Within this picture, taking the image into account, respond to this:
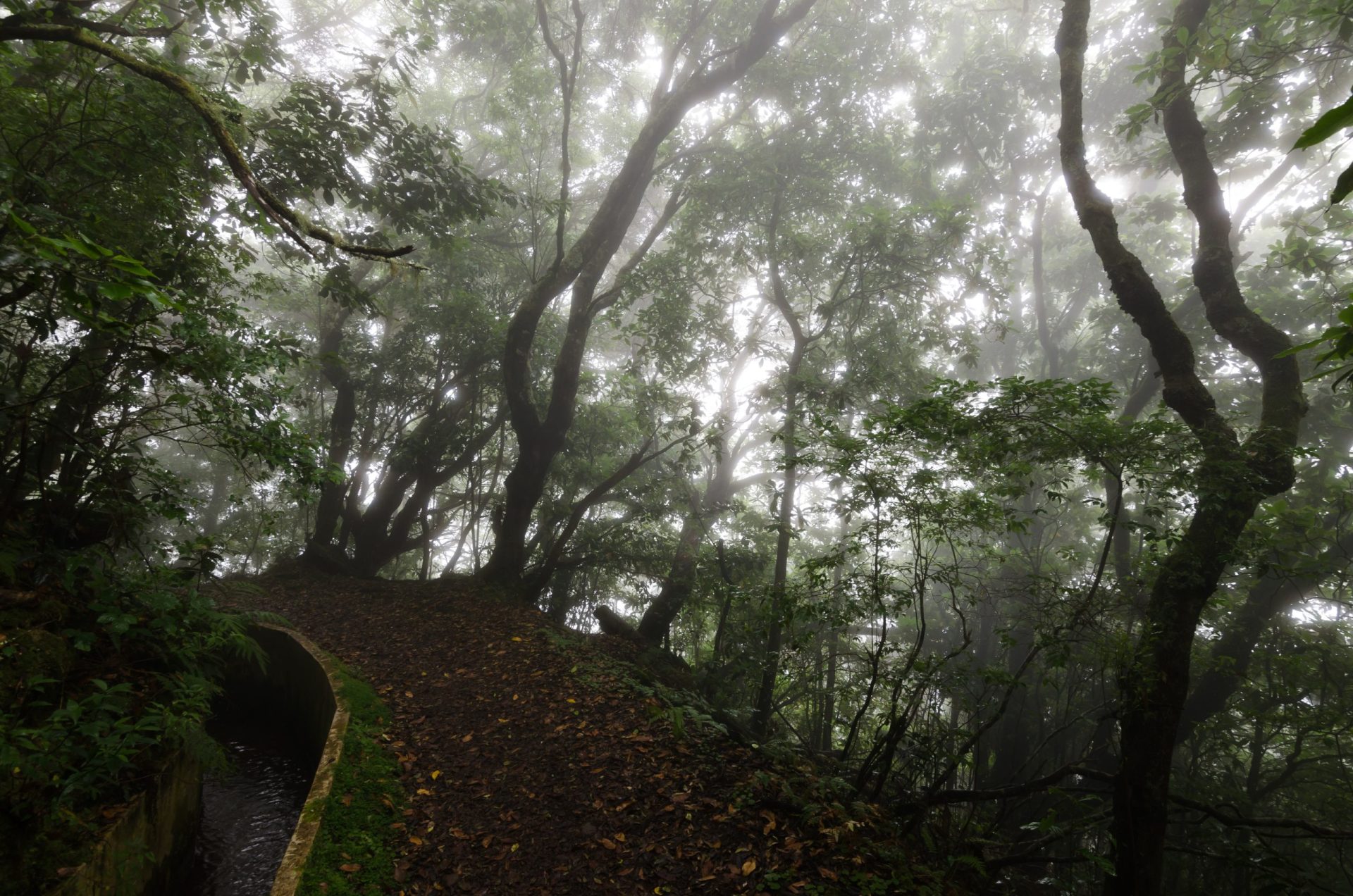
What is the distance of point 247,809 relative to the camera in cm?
588

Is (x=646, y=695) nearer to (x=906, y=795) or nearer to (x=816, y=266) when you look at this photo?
(x=906, y=795)

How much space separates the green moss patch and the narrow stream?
2.91 feet

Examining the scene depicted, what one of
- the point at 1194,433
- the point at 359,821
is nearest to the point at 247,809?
the point at 359,821

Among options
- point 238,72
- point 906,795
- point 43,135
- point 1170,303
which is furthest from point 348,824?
point 1170,303

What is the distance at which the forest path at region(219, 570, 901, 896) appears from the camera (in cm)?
382

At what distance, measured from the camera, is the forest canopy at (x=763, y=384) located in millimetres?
4199

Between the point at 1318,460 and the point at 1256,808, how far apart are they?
5.88 metres

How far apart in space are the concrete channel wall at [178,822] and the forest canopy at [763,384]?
0.30 metres

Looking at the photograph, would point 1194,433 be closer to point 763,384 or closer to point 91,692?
point 763,384

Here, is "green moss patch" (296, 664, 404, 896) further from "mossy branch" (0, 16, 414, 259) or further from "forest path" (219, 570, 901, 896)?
"mossy branch" (0, 16, 414, 259)

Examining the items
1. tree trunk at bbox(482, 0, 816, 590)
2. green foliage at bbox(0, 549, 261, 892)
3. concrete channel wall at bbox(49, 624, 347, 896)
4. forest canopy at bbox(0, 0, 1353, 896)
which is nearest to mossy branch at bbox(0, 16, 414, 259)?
forest canopy at bbox(0, 0, 1353, 896)

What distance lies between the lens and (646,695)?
6258mm

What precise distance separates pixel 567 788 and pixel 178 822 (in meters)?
Result: 2.86

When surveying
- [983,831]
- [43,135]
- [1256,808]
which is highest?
[43,135]
